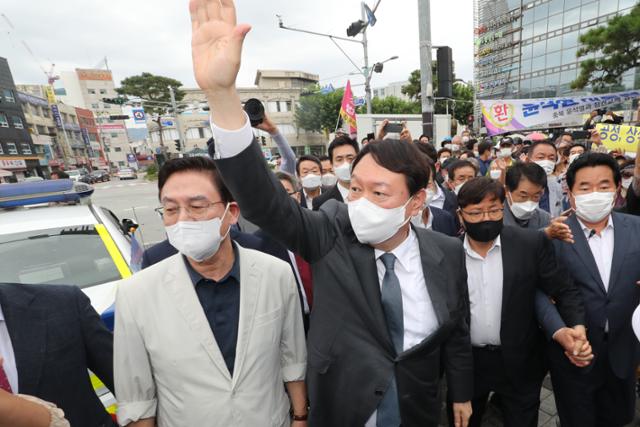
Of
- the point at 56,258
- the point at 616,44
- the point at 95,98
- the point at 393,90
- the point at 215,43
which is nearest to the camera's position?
the point at 215,43

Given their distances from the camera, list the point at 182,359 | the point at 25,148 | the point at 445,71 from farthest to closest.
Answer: the point at 25,148
the point at 445,71
the point at 182,359

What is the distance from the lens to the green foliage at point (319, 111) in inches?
1513

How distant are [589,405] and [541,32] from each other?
34.3m

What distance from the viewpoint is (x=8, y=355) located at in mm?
1130

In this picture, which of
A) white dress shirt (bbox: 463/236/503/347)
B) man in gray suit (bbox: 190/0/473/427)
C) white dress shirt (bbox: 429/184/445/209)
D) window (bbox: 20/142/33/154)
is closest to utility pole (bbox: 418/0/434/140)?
white dress shirt (bbox: 429/184/445/209)

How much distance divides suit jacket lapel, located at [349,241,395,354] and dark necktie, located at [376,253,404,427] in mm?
37

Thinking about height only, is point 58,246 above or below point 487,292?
above

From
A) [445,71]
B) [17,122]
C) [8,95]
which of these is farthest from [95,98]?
[445,71]

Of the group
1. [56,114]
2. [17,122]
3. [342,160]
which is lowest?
[342,160]

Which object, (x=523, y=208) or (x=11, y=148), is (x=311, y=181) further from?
(x=11, y=148)

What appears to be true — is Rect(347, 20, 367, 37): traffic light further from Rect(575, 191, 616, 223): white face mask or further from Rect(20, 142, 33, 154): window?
Rect(20, 142, 33, 154): window

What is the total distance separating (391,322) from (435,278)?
27 cm

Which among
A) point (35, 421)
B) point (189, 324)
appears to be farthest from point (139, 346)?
point (35, 421)

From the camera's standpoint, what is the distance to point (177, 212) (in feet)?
4.72
